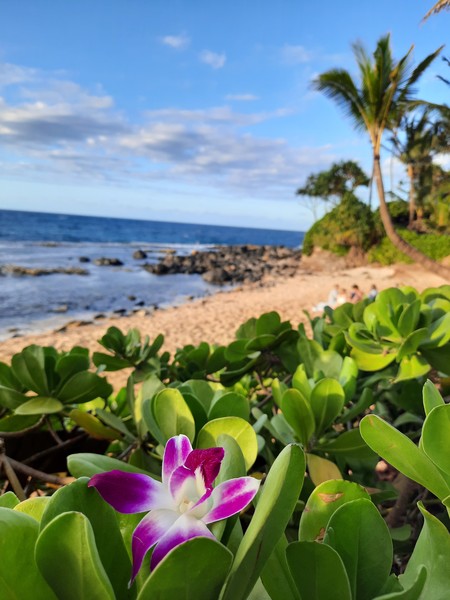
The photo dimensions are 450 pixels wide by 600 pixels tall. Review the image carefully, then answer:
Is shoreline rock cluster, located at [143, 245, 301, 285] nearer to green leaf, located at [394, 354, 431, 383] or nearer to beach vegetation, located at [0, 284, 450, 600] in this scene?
green leaf, located at [394, 354, 431, 383]

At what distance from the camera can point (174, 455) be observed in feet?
1.22

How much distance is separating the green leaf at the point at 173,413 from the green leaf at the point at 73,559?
24 centimetres

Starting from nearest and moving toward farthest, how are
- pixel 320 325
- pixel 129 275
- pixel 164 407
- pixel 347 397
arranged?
pixel 164 407
pixel 347 397
pixel 320 325
pixel 129 275

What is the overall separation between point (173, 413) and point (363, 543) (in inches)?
9.8

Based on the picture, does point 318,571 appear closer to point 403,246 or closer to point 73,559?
point 73,559

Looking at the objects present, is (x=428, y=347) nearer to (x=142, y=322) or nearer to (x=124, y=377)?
(x=124, y=377)

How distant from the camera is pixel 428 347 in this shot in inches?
37.4

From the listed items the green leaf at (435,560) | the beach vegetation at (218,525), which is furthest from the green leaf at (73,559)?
the green leaf at (435,560)

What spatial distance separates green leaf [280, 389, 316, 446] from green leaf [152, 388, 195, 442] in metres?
0.21

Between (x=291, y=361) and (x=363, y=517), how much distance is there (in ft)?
2.52

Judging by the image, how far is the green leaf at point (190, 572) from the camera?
25 cm

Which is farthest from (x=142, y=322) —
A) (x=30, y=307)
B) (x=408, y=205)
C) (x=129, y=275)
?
(x=408, y=205)

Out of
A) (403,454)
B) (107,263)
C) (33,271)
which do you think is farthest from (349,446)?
(107,263)

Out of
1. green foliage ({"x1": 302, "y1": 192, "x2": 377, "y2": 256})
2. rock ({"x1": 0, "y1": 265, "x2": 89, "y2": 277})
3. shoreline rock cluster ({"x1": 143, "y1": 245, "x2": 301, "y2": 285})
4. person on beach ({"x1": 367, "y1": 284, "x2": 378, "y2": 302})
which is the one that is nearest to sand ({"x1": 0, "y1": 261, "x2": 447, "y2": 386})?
person on beach ({"x1": 367, "y1": 284, "x2": 378, "y2": 302})
